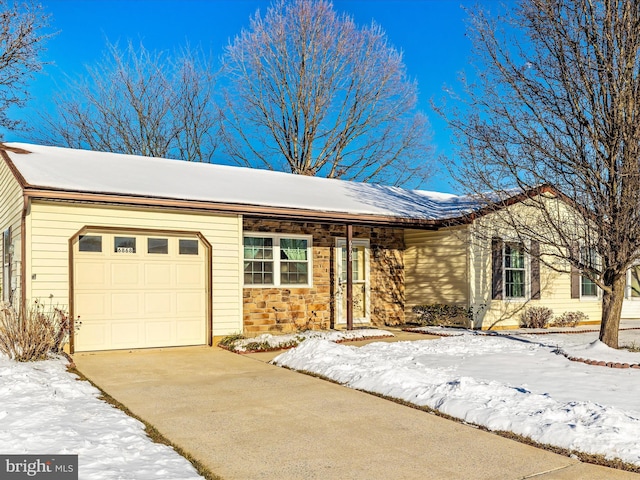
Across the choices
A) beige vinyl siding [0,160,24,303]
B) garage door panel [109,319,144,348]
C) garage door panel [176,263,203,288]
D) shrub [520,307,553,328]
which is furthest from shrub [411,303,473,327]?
beige vinyl siding [0,160,24,303]

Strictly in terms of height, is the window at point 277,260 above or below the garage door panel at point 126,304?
above

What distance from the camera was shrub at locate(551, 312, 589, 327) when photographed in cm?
1555

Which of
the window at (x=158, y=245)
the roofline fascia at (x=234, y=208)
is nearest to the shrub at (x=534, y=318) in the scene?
the roofline fascia at (x=234, y=208)

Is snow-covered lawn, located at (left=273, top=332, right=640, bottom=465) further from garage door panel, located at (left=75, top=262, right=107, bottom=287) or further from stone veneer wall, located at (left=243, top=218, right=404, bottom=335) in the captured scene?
garage door panel, located at (left=75, top=262, right=107, bottom=287)

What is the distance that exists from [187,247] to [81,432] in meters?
6.44

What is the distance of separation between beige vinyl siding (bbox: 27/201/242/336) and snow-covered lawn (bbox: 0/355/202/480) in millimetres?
2602

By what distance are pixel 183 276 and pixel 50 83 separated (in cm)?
1963

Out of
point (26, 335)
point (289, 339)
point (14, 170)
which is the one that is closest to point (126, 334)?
point (26, 335)

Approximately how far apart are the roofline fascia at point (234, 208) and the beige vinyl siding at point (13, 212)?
76 centimetres

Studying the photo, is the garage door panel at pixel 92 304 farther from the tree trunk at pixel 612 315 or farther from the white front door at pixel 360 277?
the tree trunk at pixel 612 315

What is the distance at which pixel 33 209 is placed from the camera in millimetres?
9727

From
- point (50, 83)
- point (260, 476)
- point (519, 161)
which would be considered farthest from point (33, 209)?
point (50, 83)

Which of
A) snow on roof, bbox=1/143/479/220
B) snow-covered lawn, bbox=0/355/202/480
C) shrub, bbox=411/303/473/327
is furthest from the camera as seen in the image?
shrub, bbox=411/303/473/327

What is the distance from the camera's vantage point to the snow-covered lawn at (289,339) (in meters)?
10.9
